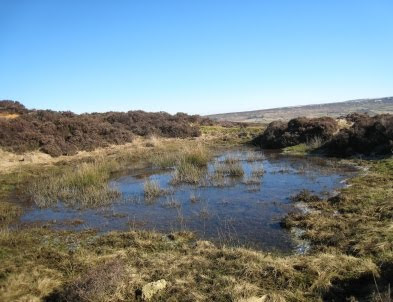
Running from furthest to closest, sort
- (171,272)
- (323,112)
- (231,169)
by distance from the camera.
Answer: (323,112) < (231,169) < (171,272)

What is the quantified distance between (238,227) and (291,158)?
13183 millimetres

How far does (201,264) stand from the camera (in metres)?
7.67

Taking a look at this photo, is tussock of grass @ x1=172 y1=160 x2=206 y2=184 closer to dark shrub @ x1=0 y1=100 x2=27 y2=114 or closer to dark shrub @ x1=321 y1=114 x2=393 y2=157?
dark shrub @ x1=321 y1=114 x2=393 y2=157

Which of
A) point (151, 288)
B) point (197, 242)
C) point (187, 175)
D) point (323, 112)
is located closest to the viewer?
point (151, 288)

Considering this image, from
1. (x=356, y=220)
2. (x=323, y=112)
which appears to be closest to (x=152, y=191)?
(x=356, y=220)

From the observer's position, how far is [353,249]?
7.92m

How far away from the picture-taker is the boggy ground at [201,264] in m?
6.50

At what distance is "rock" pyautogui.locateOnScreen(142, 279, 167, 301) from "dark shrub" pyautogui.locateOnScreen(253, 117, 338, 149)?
20.7 meters

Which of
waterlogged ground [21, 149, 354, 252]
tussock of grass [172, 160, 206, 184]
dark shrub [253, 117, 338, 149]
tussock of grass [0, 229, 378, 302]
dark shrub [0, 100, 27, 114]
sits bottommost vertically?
waterlogged ground [21, 149, 354, 252]

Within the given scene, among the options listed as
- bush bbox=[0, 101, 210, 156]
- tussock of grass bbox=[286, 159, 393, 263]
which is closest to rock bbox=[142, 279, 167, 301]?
tussock of grass bbox=[286, 159, 393, 263]

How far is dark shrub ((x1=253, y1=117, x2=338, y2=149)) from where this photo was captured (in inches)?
1058

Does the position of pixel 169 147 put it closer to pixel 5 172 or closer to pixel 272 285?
pixel 5 172

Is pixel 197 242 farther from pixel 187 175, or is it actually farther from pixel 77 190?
pixel 187 175

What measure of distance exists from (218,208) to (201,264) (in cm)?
462
